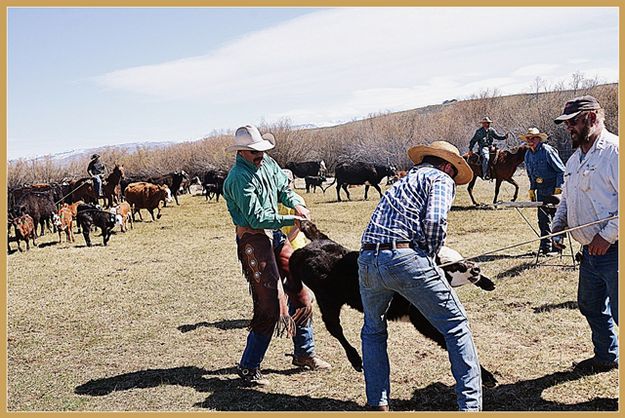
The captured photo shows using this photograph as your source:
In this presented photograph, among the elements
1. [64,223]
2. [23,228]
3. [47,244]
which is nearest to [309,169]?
[64,223]

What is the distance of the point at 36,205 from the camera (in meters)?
16.8

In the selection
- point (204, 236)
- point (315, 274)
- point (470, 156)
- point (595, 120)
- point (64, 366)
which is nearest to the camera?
point (595, 120)

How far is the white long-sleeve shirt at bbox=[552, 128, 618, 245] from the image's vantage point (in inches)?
169

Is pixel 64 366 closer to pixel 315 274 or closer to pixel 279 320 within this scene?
pixel 279 320

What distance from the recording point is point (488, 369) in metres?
5.17

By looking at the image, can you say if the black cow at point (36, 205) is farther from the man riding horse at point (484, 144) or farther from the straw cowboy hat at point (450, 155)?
the straw cowboy hat at point (450, 155)

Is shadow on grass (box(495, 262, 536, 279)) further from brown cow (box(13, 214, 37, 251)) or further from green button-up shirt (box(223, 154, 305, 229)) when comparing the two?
brown cow (box(13, 214, 37, 251))

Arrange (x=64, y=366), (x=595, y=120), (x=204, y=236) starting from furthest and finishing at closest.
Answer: (x=204, y=236), (x=64, y=366), (x=595, y=120)

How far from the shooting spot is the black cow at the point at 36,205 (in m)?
16.4

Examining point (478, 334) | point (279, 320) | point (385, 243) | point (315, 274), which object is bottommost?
point (478, 334)

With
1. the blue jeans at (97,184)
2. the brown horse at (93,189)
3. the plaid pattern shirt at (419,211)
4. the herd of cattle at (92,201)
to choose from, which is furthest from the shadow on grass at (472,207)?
the plaid pattern shirt at (419,211)

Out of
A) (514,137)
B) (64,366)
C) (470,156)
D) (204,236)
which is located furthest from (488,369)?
(514,137)

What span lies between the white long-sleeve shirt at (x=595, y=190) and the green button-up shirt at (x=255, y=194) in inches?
83.4

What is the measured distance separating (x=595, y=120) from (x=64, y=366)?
205 inches
